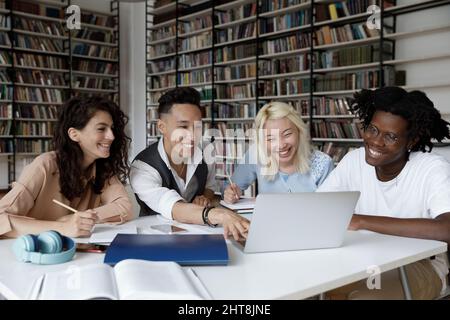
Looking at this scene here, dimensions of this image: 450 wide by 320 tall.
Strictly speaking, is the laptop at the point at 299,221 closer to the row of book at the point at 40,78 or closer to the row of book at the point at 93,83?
the row of book at the point at 40,78

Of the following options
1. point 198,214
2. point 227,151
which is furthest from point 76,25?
point 198,214

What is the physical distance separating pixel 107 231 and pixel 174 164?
0.73m

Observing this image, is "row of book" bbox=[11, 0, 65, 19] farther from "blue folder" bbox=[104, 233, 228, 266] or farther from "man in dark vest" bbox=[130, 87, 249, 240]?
"blue folder" bbox=[104, 233, 228, 266]

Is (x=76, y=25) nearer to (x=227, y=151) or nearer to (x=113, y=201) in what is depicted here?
(x=227, y=151)

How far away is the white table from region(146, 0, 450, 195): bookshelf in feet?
8.07

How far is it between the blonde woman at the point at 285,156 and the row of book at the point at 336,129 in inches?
103

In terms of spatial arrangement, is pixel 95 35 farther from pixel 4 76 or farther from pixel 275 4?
pixel 275 4

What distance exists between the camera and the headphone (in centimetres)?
99

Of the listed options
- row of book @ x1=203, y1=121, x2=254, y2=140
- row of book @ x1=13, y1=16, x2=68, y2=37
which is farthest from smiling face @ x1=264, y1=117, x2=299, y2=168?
row of book @ x1=13, y1=16, x2=68, y2=37

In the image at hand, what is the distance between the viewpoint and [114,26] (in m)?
7.04

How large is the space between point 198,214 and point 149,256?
540mm

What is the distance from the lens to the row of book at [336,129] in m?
4.70

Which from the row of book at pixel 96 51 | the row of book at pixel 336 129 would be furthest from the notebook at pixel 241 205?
the row of book at pixel 96 51

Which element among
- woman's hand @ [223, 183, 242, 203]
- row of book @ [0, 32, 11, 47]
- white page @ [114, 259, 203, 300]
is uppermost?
row of book @ [0, 32, 11, 47]
